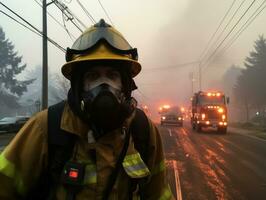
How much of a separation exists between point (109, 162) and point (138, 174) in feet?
0.57

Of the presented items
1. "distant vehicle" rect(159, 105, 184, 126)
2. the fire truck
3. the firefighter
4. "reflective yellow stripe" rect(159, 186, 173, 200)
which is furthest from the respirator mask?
"distant vehicle" rect(159, 105, 184, 126)

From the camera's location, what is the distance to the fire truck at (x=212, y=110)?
32.6 metres

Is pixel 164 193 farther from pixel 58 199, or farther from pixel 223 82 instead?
pixel 223 82

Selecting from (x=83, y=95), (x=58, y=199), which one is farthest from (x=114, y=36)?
(x=58, y=199)

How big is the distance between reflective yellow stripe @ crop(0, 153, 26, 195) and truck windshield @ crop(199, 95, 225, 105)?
103ft

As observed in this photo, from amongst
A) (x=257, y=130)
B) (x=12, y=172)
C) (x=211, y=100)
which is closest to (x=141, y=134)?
(x=12, y=172)

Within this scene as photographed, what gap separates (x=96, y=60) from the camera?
8.14 ft

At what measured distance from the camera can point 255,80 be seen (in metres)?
72.4

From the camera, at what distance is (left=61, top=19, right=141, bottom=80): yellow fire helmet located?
2.45 metres

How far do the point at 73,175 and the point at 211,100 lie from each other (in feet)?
103

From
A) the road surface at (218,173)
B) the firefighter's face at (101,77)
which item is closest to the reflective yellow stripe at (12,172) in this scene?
the firefighter's face at (101,77)

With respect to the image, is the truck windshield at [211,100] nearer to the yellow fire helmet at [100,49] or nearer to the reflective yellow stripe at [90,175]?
the yellow fire helmet at [100,49]

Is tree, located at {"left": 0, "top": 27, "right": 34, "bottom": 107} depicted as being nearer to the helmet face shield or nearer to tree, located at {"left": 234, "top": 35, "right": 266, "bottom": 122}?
tree, located at {"left": 234, "top": 35, "right": 266, "bottom": 122}

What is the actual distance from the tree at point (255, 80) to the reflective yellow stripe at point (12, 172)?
2757 inches
